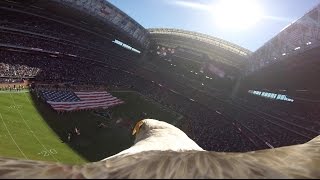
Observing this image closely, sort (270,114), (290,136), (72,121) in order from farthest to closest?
1. (270,114)
2. (290,136)
3. (72,121)

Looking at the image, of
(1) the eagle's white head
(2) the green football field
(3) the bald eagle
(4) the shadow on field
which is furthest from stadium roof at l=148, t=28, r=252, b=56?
(3) the bald eagle

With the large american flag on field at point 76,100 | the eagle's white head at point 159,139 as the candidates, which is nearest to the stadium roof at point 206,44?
the large american flag on field at point 76,100

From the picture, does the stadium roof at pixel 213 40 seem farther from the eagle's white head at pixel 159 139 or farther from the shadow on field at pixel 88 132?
the eagle's white head at pixel 159 139

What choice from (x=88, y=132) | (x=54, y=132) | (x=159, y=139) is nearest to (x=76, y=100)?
(x=88, y=132)

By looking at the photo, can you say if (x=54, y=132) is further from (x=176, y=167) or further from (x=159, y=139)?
(x=176, y=167)

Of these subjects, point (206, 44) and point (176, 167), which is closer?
point (176, 167)

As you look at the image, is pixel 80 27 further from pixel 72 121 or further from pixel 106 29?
pixel 72 121

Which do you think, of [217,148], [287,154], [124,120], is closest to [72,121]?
[124,120]
